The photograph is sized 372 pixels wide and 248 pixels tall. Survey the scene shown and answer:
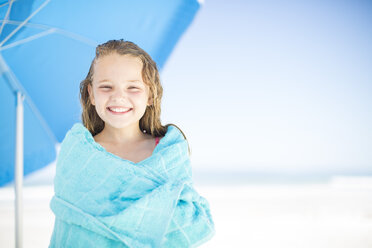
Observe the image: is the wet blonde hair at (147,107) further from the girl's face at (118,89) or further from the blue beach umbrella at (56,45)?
the blue beach umbrella at (56,45)

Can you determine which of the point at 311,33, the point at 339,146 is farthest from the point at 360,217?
the point at 339,146

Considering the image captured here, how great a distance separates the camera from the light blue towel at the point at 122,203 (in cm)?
110

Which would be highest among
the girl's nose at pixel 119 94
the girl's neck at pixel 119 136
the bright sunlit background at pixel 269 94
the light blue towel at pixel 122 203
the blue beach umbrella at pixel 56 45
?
the bright sunlit background at pixel 269 94

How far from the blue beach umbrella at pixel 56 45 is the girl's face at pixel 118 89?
19.7 inches

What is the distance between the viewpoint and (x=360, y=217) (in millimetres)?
4078

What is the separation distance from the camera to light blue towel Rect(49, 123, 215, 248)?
3.60ft

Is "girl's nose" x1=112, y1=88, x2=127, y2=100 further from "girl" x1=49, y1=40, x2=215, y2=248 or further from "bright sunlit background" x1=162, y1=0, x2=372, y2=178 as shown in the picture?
"bright sunlit background" x1=162, y1=0, x2=372, y2=178

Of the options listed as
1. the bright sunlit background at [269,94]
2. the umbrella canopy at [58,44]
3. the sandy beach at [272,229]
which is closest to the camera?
the umbrella canopy at [58,44]

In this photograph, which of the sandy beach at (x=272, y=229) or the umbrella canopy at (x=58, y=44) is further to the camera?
the sandy beach at (x=272, y=229)

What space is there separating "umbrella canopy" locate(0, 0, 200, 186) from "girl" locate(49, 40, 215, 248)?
445 millimetres

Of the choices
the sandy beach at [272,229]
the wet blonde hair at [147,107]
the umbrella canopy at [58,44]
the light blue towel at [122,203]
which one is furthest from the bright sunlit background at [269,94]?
the light blue towel at [122,203]

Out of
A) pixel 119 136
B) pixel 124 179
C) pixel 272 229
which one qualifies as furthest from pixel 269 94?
pixel 124 179

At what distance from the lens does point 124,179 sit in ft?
3.84

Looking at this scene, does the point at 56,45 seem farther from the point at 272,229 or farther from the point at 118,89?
the point at 272,229
